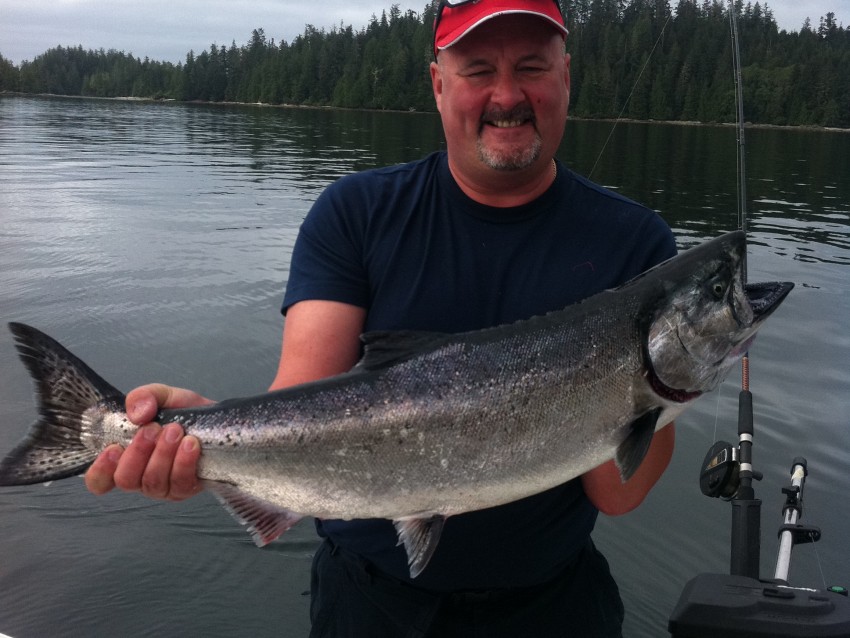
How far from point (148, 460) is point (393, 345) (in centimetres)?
101

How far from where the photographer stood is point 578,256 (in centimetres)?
311

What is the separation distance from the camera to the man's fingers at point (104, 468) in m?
2.82

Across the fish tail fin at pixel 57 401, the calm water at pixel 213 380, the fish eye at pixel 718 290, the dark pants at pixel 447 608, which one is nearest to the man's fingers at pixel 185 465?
the fish tail fin at pixel 57 401

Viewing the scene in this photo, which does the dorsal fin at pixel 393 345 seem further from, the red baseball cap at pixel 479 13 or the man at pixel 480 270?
the red baseball cap at pixel 479 13

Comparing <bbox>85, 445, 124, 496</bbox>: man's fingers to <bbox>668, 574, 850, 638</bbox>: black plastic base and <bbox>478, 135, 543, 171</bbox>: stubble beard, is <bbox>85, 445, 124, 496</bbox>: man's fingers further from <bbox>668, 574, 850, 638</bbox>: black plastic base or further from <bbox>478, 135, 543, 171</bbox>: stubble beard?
<bbox>668, 574, 850, 638</bbox>: black plastic base

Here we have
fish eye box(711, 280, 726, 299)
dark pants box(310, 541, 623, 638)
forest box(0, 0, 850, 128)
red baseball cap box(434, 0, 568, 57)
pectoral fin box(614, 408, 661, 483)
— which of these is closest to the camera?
pectoral fin box(614, 408, 661, 483)

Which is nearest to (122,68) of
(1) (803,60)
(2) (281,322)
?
(1) (803,60)

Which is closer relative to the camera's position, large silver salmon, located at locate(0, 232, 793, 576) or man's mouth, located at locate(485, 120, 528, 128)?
large silver salmon, located at locate(0, 232, 793, 576)

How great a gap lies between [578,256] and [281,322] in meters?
8.89

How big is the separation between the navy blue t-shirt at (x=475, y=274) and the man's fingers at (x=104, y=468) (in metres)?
0.88

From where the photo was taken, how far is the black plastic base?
3088mm

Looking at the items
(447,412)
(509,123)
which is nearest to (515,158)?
(509,123)

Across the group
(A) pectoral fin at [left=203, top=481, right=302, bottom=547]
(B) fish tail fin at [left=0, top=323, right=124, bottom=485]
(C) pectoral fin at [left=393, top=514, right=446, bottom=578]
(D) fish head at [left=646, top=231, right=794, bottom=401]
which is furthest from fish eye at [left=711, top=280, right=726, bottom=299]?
(B) fish tail fin at [left=0, top=323, right=124, bottom=485]

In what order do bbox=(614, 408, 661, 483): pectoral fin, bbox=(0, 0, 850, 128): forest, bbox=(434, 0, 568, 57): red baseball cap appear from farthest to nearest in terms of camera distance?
bbox=(0, 0, 850, 128): forest
bbox=(434, 0, 568, 57): red baseball cap
bbox=(614, 408, 661, 483): pectoral fin
